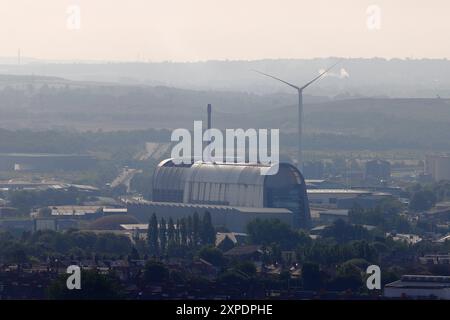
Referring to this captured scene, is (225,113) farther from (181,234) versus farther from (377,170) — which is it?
(181,234)

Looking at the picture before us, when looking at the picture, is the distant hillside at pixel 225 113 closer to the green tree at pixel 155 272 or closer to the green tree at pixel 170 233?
the green tree at pixel 170 233

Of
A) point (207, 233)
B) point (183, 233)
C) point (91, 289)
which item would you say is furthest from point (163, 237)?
point (91, 289)

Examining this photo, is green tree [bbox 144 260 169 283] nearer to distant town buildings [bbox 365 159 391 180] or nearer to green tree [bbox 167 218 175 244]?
green tree [bbox 167 218 175 244]

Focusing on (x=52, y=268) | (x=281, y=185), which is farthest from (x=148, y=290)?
(x=281, y=185)

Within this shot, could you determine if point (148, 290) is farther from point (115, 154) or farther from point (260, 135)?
point (260, 135)

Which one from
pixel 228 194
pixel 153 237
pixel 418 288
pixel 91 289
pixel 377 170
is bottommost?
pixel 418 288

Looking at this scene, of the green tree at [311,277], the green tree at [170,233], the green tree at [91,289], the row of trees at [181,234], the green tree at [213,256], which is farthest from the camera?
the green tree at [170,233]

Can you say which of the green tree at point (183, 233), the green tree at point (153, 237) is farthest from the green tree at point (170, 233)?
the green tree at point (153, 237)
